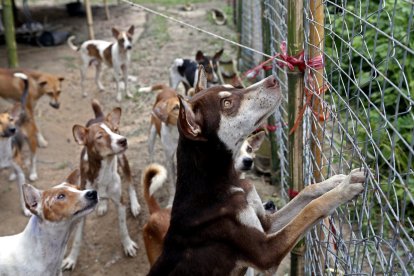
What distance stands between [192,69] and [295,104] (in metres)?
5.14

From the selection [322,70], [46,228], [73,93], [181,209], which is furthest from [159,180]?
[73,93]

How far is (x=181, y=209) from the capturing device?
271 cm

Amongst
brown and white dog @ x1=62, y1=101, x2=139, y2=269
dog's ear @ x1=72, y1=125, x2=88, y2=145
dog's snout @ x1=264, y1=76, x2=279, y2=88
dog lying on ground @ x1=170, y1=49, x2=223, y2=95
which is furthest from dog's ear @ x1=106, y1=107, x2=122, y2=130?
dog's snout @ x1=264, y1=76, x2=279, y2=88

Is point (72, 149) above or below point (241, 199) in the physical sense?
below

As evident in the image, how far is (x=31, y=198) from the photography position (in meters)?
3.85

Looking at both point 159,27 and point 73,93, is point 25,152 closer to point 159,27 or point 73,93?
point 73,93

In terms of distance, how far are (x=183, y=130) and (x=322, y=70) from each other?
2.83 ft

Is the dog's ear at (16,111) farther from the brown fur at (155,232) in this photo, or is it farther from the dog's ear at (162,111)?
the brown fur at (155,232)

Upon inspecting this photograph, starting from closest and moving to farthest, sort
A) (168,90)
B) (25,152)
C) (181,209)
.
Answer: (181,209), (168,90), (25,152)

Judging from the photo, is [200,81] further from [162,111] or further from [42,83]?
[42,83]

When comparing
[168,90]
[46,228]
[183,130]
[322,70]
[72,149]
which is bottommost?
[72,149]

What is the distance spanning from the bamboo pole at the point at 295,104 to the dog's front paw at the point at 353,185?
0.70 metres

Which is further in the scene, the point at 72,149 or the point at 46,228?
the point at 72,149

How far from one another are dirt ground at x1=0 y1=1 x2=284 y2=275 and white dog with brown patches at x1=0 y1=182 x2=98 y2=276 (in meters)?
1.10
